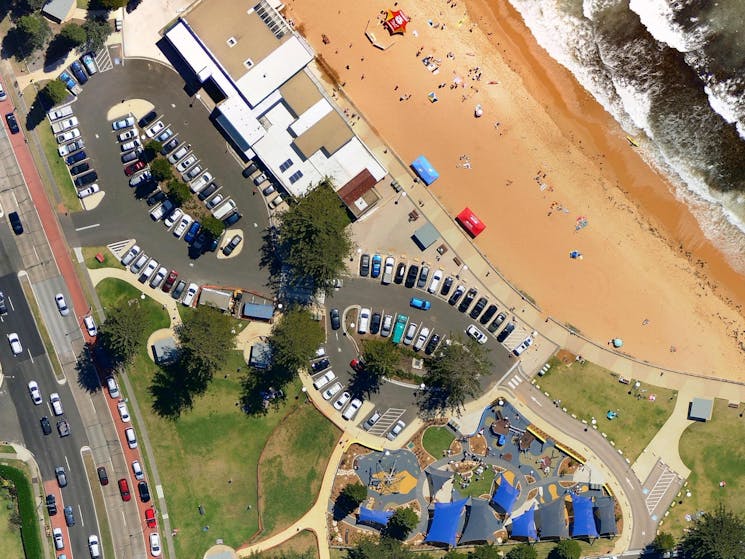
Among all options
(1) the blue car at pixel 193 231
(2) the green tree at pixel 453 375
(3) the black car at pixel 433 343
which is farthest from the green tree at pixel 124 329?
(2) the green tree at pixel 453 375

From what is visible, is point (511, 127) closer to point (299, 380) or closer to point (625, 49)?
point (625, 49)

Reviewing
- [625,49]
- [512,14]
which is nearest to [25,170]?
[512,14]

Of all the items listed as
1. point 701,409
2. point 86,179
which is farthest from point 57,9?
point 701,409

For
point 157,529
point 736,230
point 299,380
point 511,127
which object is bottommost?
point 157,529

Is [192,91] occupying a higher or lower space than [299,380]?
higher

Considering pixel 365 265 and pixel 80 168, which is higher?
pixel 80 168

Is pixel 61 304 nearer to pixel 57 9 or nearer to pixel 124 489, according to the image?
pixel 124 489

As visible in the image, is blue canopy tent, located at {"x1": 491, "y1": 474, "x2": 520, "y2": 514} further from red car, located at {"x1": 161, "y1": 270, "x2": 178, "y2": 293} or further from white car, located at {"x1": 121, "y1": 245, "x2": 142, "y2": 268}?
white car, located at {"x1": 121, "y1": 245, "x2": 142, "y2": 268}
